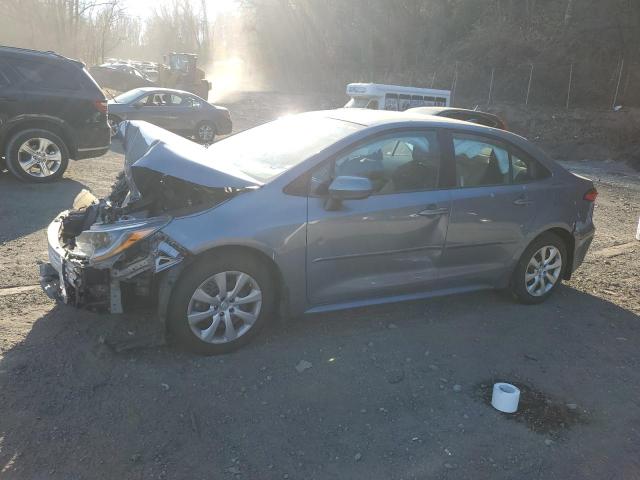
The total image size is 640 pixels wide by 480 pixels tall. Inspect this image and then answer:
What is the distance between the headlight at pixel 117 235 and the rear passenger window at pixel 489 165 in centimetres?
235

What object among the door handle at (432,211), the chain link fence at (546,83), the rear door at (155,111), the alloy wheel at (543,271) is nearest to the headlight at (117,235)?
the door handle at (432,211)

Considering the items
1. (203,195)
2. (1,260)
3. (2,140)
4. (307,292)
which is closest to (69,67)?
(2,140)

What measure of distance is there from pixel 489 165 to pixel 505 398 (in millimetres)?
2060

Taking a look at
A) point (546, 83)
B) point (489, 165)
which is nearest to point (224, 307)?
point (489, 165)

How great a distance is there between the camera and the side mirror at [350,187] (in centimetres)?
372

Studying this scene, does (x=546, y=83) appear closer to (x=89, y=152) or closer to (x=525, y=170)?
(x=89, y=152)

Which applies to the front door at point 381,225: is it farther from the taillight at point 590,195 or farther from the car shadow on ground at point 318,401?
the taillight at point 590,195

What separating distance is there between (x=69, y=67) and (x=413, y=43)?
34839mm

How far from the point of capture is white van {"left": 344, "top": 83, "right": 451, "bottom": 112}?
52.8ft

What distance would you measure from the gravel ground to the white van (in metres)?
12.0

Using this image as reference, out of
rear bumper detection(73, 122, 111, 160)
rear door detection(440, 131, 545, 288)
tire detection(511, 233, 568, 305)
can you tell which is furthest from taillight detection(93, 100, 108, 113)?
tire detection(511, 233, 568, 305)

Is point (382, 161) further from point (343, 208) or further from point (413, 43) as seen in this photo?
point (413, 43)

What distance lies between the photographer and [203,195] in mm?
3756

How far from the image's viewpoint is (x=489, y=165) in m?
4.63
